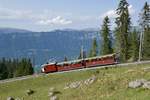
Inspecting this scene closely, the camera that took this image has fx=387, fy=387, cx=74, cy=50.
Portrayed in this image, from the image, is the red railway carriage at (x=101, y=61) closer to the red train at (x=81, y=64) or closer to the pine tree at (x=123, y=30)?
the red train at (x=81, y=64)

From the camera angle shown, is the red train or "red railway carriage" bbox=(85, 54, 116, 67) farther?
the red train

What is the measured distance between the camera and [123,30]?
97562 millimetres

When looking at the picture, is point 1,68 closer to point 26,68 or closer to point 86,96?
point 26,68

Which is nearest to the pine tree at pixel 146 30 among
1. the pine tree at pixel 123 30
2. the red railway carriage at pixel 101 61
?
the pine tree at pixel 123 30

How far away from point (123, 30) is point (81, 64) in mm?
24000

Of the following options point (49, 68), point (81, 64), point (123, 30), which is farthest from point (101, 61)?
point (123, 30)

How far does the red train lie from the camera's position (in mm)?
74500

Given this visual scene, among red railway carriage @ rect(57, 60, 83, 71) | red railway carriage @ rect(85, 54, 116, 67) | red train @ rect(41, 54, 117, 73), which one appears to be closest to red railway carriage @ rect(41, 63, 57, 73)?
red train @ rect(41, 54, 117, 73)

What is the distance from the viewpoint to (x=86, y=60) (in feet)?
254

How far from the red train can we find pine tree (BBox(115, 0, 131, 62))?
2152cm

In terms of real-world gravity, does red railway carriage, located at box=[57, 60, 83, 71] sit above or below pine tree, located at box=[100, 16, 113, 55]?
below

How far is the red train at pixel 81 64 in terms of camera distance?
244 feet

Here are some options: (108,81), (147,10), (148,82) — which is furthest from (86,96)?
(147,10)

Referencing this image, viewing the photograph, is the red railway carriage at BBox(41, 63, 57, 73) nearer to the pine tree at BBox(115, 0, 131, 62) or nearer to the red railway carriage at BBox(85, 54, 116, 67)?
the red railway carriage at BBox(85, 54, 116, 67)
